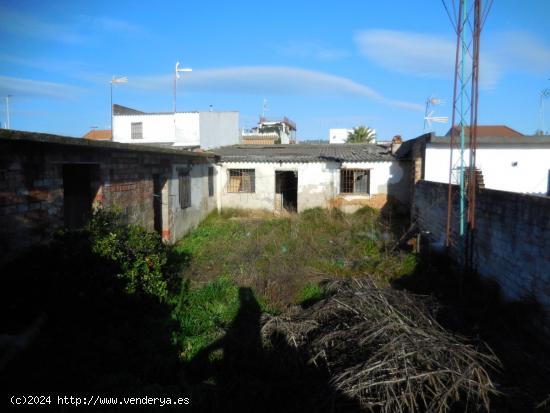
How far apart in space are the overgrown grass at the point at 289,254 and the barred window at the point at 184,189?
1.04 metres

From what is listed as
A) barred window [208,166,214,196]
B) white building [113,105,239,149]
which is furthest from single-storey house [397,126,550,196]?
white building [113,105,239,149]

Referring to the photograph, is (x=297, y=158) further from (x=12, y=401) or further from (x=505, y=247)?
(x=12, y=401)

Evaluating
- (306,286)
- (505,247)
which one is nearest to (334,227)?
(306,286)

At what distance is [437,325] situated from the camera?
463 cm

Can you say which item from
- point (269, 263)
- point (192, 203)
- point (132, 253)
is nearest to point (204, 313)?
point (132, 253)

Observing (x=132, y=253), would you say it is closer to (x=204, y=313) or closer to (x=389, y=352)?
(x=204, y=313)

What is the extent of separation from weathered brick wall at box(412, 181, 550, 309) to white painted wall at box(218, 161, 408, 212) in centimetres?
858

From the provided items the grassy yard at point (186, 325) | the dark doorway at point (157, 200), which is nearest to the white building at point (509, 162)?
the grassy yard at point (186, 325)

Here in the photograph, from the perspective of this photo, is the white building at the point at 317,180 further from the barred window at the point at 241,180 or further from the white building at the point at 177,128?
the white building at the point at 177,128

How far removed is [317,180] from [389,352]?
1267cm

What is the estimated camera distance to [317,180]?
53.0 feet


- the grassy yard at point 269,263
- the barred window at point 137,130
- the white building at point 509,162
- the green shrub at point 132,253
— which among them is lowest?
the grassy yard at point 269,263

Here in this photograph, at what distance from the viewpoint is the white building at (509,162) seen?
12.1m

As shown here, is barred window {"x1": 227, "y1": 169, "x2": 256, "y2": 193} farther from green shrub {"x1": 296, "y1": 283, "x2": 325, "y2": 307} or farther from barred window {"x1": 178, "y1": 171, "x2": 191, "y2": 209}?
green shrub {"x1": 296, "y1": 283, "x2": 325, "y2": 307}
